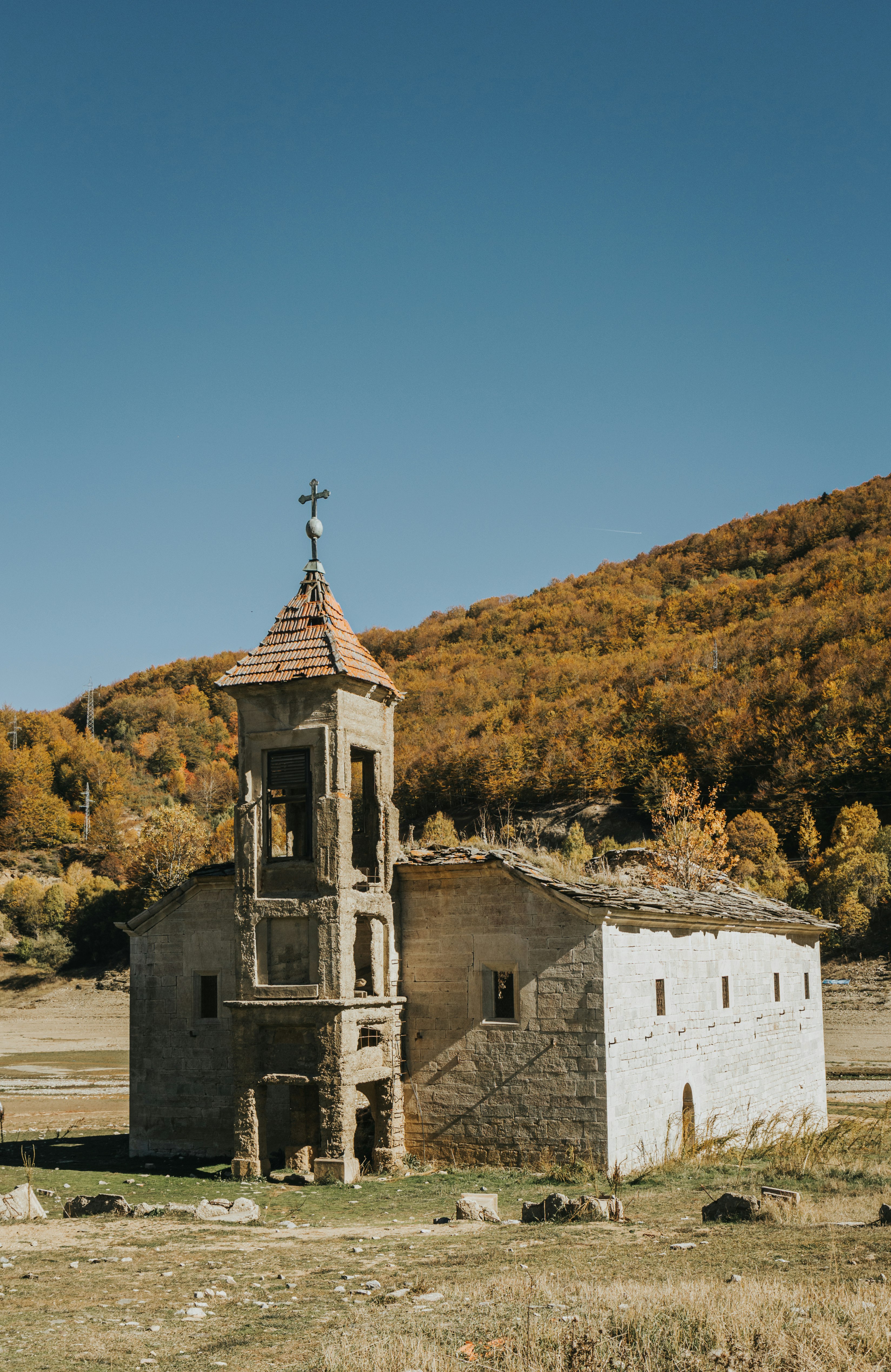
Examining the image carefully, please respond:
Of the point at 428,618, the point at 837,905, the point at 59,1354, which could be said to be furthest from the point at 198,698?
the point at 59,1354

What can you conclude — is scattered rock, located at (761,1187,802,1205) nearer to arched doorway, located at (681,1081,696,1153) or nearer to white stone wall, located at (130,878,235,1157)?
arched doorway, located at (681,1081,696,1153)

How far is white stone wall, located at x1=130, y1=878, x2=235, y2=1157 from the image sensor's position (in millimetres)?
21391

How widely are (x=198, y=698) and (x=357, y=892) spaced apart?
10966cm

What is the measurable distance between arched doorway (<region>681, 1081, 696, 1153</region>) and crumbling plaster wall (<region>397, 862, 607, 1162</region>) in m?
3.43

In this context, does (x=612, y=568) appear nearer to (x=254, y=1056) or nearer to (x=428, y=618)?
(x=428, y=618)

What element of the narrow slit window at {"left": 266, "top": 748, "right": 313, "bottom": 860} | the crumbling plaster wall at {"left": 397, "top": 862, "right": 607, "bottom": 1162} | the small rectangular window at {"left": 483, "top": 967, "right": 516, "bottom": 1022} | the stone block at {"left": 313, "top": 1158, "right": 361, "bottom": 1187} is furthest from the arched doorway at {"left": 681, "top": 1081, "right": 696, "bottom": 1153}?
the narrow slit window at {"left": 266, "top": 748, "right": 313, "bottom": 860}

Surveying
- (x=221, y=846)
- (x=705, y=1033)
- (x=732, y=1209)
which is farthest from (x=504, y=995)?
(x=221, y=846)

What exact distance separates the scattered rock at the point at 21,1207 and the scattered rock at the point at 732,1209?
8999 millimetres

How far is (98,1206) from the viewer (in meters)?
15.9

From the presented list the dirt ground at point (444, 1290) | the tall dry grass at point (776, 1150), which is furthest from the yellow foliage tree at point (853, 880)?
the dirt ground at point (444, 1290)

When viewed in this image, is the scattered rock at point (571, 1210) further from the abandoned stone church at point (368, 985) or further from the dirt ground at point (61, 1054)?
the dirt ground at point (61, 1054)

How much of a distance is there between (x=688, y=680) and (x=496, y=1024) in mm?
69762

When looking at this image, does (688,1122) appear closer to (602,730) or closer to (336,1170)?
(336,1170)

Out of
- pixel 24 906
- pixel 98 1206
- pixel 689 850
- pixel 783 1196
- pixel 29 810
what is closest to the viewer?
pixel 783 1196
